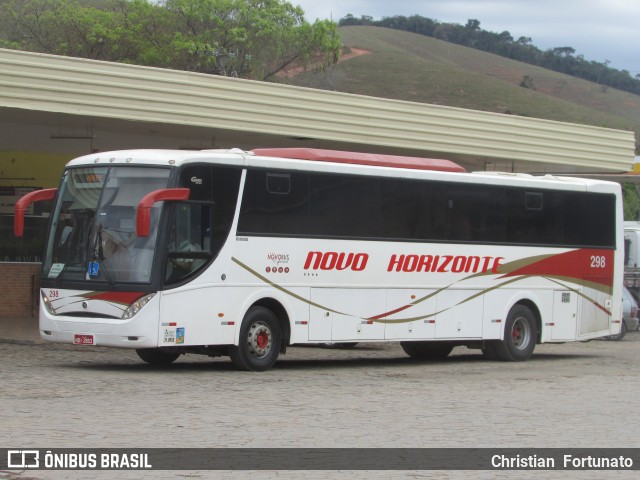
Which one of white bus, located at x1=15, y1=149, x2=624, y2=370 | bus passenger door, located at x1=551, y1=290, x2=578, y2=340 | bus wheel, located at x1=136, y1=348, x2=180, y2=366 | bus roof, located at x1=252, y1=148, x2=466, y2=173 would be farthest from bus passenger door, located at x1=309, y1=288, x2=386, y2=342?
bus passenger door, located at x1=551, y1=290, x2=578, y2=340

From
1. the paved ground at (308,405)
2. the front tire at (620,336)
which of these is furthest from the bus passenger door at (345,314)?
the front tire at (620,336)

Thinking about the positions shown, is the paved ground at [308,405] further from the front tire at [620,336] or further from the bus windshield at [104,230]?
the front tire at [620,336]

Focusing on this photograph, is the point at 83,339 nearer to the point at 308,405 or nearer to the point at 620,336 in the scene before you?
the point at 308,405

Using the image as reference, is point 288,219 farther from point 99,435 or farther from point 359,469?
point 359,469

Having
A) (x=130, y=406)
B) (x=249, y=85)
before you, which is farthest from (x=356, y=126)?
(x=130, y=406)

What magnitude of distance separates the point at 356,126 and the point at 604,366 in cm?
865

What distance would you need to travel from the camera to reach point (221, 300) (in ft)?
52.9

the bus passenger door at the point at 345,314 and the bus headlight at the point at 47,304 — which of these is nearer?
the bus headlight at the point at 47,304

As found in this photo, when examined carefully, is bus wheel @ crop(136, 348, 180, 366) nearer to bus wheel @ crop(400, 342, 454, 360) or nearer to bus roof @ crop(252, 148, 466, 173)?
bus roof @ crop(252, 148, 466, 173)

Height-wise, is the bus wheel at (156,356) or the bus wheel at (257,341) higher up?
the bus wheel at (257,341)

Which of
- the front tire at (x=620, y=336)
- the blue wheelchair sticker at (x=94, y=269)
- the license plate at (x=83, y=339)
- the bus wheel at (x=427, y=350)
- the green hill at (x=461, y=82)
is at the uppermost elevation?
the green hill at (x=461, y=82)

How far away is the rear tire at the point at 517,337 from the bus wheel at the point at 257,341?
→ 5283 millimetres

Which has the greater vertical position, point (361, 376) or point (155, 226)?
point (155, 226)

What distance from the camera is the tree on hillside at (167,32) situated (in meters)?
65.8
